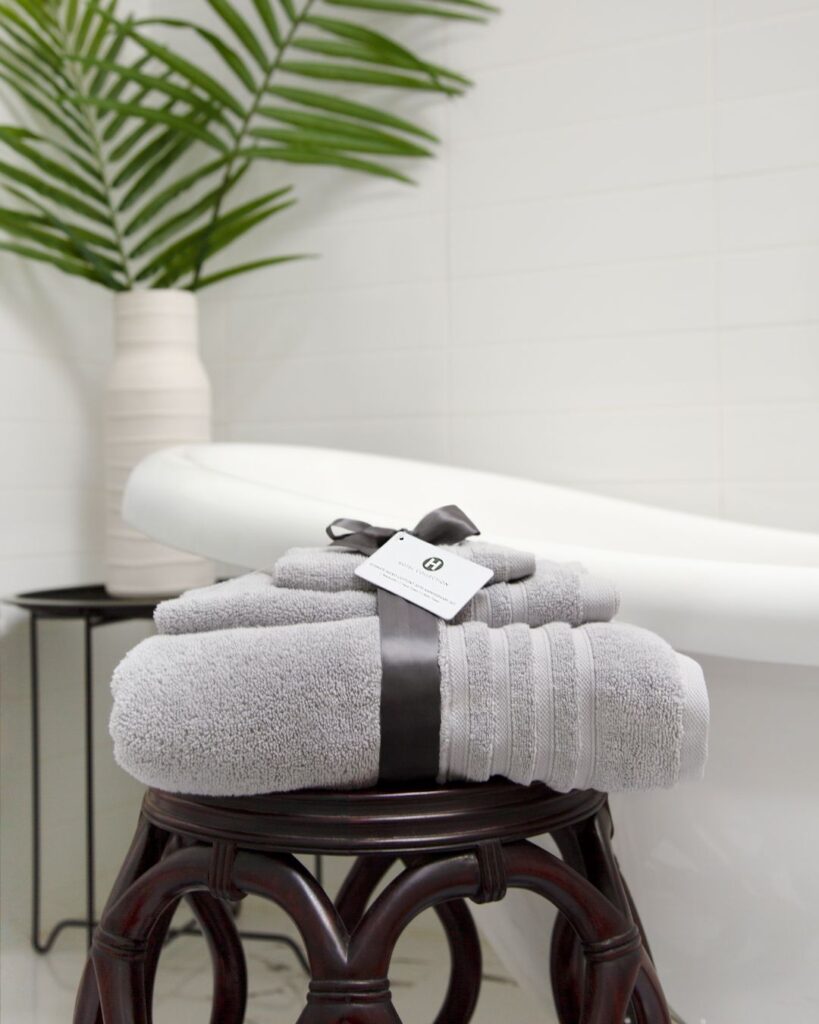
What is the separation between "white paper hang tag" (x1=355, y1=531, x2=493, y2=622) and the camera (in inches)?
32.4

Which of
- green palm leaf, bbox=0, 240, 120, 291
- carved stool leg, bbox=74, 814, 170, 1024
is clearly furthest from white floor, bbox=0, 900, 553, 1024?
green palm leaf, bbox=0, 240, 120, 291

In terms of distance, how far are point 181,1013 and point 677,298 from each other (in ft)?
4.36

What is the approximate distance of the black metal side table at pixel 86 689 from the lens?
1661mm

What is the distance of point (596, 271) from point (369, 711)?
1299 mm

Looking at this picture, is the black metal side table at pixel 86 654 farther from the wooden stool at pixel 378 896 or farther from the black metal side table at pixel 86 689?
the wooden stool at pixel 378 896

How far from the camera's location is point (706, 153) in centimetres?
180

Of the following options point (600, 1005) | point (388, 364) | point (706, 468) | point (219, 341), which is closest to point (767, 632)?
point (600, 1005)

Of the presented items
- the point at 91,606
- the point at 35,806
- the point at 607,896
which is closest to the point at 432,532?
the point at 607,896

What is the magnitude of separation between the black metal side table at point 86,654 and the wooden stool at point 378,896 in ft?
2.61

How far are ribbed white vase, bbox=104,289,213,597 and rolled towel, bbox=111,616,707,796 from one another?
3.43ft

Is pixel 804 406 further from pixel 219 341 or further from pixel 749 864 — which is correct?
pixel 219 341

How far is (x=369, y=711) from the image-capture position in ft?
2.47

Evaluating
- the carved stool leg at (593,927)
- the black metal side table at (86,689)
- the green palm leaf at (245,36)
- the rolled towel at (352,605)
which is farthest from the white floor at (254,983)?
the green palm leaf at (245,36)

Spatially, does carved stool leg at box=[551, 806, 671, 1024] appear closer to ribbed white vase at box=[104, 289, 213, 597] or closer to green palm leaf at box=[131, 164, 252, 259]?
ribbed white vase at box=[104, 289, 213, 597]
